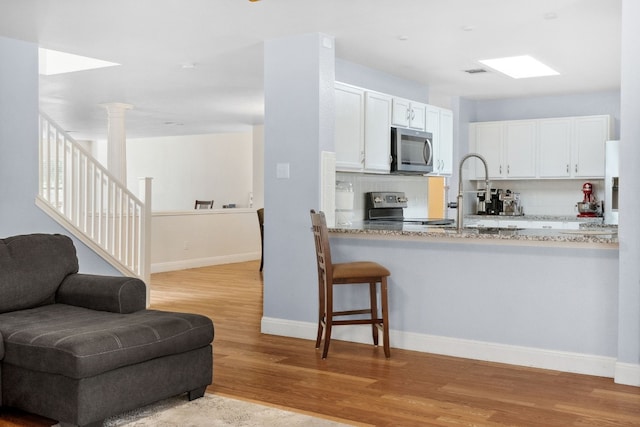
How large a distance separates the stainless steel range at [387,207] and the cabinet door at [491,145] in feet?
5.44

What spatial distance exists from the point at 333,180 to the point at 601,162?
3820mm

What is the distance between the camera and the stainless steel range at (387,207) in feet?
21.4

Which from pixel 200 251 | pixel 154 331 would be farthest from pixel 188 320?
pixel 200 251

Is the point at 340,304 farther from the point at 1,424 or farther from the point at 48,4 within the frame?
the point at 48,4

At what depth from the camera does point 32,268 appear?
151 inches

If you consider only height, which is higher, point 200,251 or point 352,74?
point 352,74

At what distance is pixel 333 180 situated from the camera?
17.1 ft

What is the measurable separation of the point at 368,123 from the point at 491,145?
275 centimetres

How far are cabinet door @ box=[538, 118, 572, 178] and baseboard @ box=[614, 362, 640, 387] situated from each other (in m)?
4.20

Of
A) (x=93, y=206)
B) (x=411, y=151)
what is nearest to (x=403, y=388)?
(x=411, y=151)

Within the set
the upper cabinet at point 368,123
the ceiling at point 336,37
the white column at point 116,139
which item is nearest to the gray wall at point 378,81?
the ceiling at point 336,37

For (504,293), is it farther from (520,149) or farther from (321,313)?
(520,149)

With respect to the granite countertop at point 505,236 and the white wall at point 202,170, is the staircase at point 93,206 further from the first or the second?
the white wall at point 202,170

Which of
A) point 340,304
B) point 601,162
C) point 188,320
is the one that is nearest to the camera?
point 188,320
